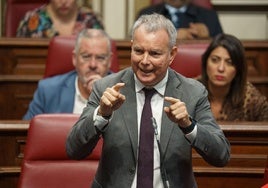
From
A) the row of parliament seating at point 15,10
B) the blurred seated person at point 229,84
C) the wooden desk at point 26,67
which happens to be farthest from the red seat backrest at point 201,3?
the blurred seated person at point 229,84

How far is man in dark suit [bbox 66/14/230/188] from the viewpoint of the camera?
1.45 meters

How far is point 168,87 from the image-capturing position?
60.4 inches

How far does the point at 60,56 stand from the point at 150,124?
1449 millimetres

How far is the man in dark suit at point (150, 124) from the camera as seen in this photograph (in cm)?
145

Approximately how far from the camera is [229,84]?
272 cm

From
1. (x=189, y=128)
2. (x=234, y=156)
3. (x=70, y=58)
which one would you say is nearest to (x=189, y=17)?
(x=70, y=58)

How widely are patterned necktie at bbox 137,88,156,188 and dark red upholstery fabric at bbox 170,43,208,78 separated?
133cm

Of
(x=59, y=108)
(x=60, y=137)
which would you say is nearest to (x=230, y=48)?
(x=59, y=108)

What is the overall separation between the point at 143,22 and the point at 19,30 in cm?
220

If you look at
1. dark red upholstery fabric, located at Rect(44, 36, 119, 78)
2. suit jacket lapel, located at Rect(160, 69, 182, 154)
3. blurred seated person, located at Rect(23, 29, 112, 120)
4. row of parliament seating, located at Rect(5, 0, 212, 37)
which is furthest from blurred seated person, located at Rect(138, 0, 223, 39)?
suit jacket lapel, located at Rect(160, 69, 182, 154)

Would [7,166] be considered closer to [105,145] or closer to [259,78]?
[105,145]

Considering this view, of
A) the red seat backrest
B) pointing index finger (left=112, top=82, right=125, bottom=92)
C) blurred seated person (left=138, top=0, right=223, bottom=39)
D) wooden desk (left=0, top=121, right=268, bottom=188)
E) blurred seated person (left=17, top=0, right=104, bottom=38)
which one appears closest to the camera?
pointing index finger (left=112, top=82, right=125, bottom=92)

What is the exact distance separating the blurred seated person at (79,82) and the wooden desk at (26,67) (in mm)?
426

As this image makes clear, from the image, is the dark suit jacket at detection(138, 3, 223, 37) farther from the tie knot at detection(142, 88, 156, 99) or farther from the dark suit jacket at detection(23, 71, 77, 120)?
the tie knot at detection(142, 88, 156, 99)
